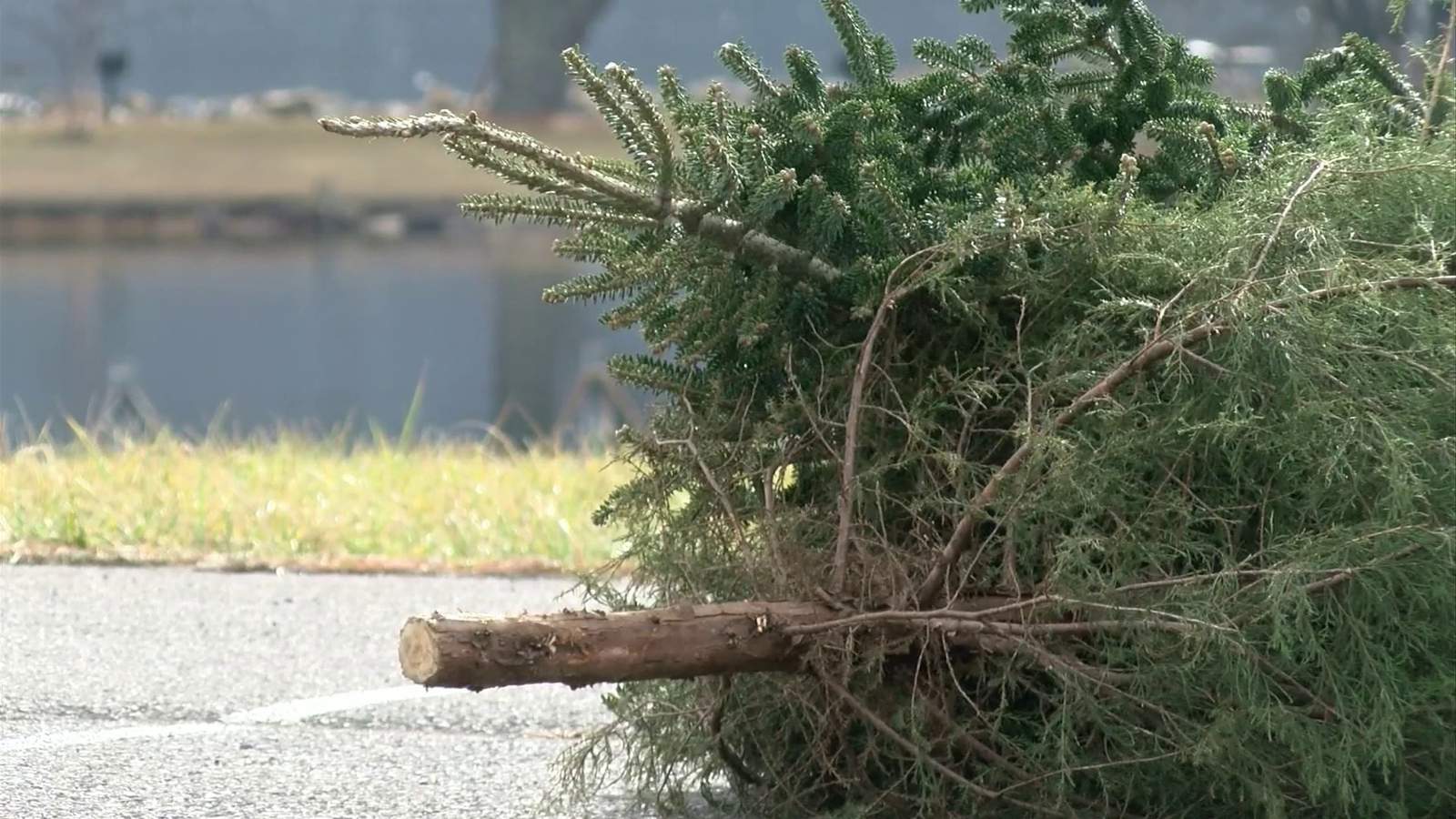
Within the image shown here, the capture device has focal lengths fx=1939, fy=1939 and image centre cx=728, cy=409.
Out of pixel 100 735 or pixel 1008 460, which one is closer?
pixel 1008 460

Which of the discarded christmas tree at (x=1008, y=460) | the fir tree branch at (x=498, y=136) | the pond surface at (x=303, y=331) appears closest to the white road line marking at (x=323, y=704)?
the discarded christmas tree at (x=1008, y=460)

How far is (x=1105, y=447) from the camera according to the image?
3.48 meters

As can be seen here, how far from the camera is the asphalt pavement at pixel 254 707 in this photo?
425 centimetres

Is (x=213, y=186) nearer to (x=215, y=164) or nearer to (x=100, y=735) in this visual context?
(x=215, y=164)

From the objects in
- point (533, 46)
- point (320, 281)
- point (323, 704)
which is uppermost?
point (323, 704)

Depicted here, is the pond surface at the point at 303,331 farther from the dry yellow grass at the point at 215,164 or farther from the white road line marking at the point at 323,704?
the white road line marking at the point at 323,704

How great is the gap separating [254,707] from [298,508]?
3.08 m

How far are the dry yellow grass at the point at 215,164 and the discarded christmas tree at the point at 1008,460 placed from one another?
50.6 metres

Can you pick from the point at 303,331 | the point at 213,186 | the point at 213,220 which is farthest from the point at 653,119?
the point at 213,220

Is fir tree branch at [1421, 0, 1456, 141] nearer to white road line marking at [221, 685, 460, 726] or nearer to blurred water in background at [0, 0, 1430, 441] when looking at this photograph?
blurred water in background at [0, 0, 1430, 441]

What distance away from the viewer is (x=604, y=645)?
3.31 m

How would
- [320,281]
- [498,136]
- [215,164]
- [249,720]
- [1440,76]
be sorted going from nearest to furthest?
[498,136], [1440,76], [249,720], [320,281], [215,164]

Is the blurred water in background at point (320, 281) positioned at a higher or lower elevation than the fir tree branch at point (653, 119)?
lower

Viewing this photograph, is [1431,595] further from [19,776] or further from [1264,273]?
[19,776]
